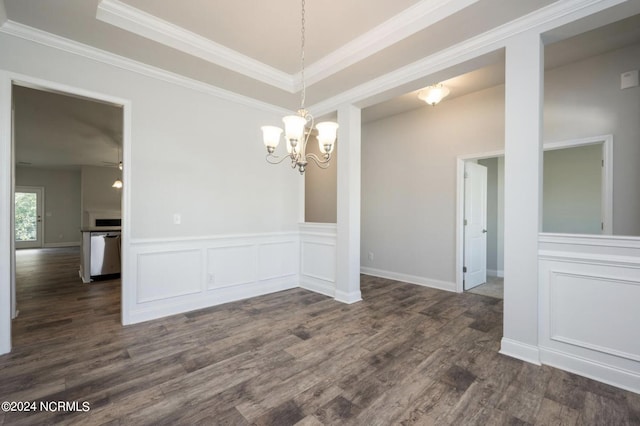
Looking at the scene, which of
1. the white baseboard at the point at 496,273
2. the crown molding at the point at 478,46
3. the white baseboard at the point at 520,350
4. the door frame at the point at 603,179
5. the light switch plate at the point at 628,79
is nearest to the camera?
the crown molding at the point at 478,46

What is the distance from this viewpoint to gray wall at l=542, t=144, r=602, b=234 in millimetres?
4750

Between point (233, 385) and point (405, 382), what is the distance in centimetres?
125

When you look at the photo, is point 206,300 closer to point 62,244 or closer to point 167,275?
point 167,275

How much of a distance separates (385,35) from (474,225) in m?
3.29

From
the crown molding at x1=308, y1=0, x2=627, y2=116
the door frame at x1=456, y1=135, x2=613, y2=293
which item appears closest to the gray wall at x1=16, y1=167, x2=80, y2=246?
the crown molding at x1=308, y1=0, x2=627, y2=116

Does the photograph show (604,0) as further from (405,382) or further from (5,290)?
(5,290)

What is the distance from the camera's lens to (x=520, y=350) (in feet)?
7.68

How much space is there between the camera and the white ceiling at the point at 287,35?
2.34m

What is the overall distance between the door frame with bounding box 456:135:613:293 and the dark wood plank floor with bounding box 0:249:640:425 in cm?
101

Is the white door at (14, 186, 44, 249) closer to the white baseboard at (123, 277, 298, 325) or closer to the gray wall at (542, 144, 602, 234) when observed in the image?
the white baseboard at (123, 277, 298, 325)

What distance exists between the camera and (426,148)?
4.70 metres

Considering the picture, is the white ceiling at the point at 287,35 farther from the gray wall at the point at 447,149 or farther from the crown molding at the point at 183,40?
the gray wall at the point at 447,149

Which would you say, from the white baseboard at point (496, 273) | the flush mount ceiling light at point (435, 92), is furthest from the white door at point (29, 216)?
the white baseboard at point (496, 273)

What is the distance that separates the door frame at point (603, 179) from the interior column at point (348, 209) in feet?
5.45
